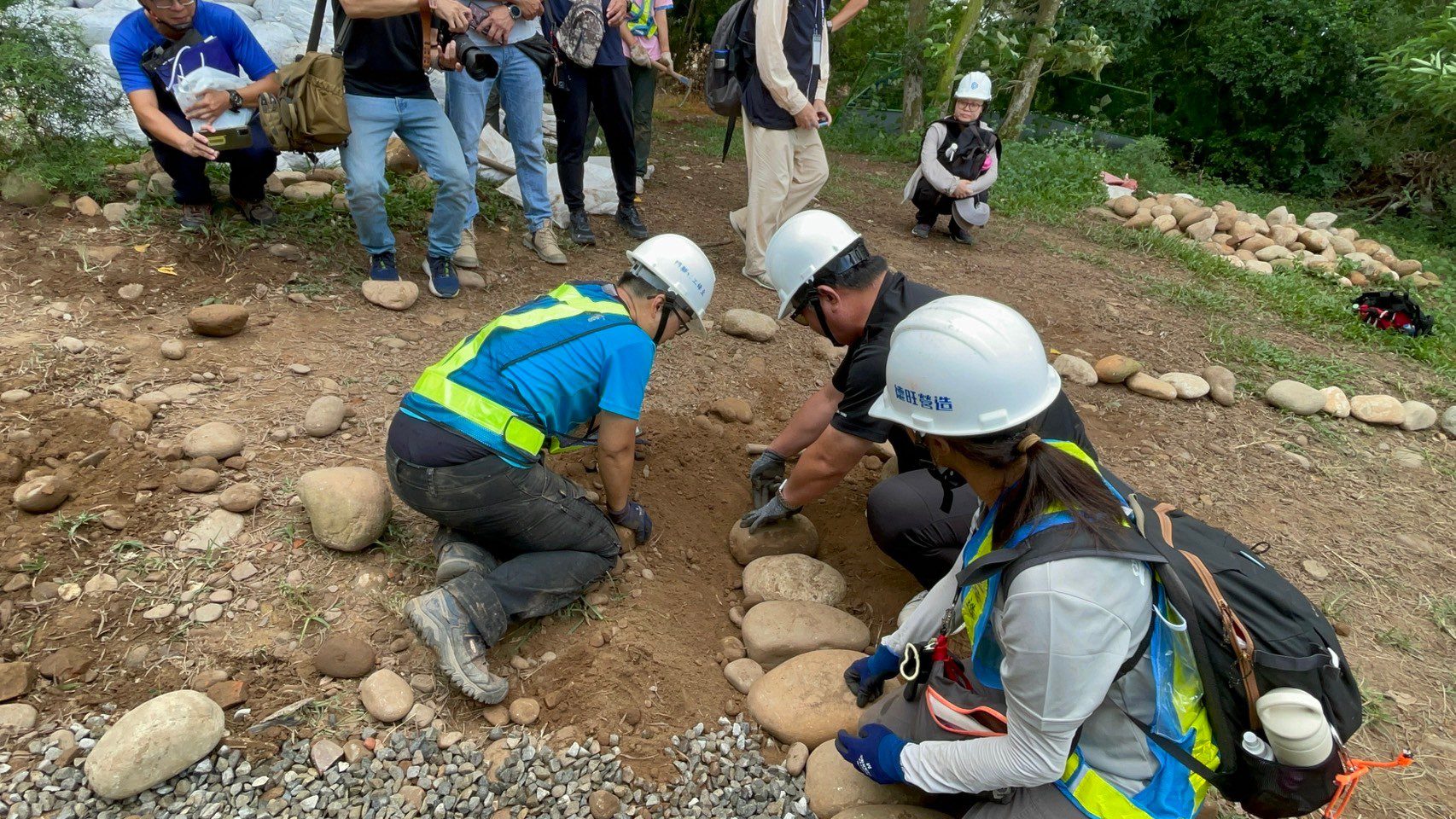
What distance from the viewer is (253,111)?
153 inches

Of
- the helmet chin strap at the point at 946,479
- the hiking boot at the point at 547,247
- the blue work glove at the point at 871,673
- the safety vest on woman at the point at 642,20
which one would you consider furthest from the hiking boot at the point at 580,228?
the helmet chin strap at the point at 946,479

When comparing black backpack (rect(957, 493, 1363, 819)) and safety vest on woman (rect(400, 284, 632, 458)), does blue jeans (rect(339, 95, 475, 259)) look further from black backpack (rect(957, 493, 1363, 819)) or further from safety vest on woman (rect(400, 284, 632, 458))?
black backpack (rect(957, 493, 1363, 819))

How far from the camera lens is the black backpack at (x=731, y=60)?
452 centimetres

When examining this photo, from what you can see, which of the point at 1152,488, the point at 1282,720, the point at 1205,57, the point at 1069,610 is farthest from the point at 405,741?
the point at 1205,57

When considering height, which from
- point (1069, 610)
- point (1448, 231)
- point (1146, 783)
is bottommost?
point (1448, 231)

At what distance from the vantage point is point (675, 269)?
8.41 feet

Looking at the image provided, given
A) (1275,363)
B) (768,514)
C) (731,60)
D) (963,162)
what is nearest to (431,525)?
(768,514)

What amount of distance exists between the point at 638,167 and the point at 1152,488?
4514 millimetres

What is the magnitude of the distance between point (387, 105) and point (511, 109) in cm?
80

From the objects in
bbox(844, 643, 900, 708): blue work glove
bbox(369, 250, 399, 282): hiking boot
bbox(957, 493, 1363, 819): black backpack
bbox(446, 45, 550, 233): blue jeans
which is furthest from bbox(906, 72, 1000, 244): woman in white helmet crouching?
bbox(957, 493, 1363, 819): black backpack

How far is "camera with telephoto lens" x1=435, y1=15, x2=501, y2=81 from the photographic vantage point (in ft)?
12.6

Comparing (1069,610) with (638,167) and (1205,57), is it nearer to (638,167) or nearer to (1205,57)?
(638,167)

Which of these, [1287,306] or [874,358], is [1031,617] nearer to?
[874,358]

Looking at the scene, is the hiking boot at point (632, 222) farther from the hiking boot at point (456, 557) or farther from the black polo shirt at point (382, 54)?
the hiking boot at point (456, 557)
